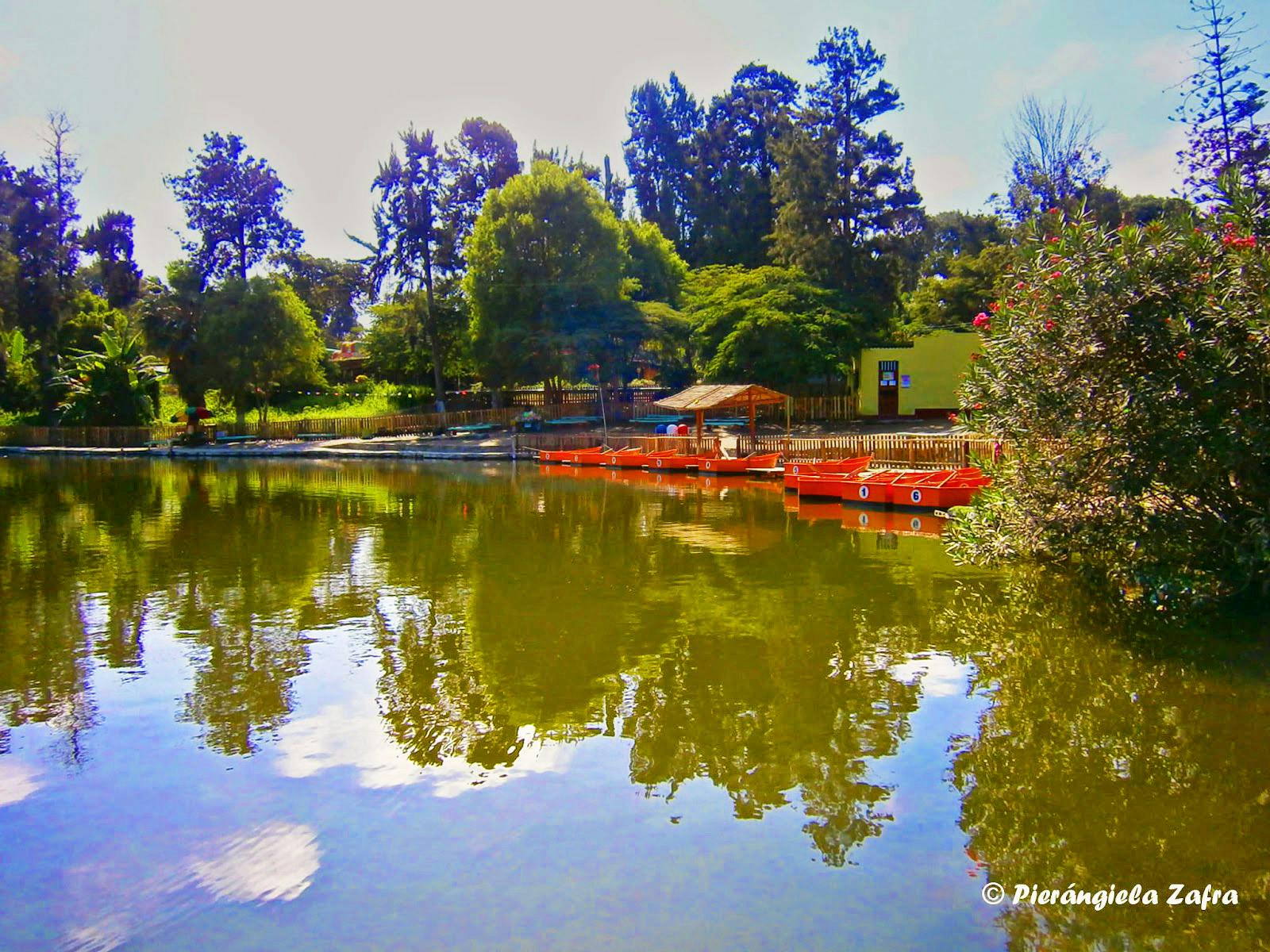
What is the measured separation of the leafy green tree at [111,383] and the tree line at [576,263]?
0.43 feet

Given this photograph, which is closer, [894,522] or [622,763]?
[622,763]

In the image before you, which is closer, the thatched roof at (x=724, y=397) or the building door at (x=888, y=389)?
the thatched roof at (x=724, y=397)

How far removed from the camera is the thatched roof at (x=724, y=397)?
29922 millimetres

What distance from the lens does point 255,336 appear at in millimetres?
45531

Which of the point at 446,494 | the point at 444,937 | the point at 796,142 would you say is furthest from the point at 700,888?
the point at 796,142

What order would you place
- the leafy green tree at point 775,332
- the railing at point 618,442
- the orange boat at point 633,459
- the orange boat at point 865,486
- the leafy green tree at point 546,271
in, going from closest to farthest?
the orange boat at point 865,486 < the railing at point 618,442 < the orange boat at point 633,459 < the leafy green tree at point 775,332 < the leafy green tree at point 546,271

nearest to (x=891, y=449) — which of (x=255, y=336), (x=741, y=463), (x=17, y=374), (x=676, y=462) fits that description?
(x=741, y=463)

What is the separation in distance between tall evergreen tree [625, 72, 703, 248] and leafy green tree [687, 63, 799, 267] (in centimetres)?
159

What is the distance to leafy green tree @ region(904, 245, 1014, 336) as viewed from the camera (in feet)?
128

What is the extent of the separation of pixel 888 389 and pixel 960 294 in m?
5.59

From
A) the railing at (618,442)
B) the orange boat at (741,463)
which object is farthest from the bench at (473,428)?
the orange boat at (741,463)

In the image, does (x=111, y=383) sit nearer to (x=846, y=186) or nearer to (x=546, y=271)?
(x=546, y=271)

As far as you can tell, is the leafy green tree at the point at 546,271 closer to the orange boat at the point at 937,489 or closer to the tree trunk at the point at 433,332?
the tree trunk at the point at 433,332

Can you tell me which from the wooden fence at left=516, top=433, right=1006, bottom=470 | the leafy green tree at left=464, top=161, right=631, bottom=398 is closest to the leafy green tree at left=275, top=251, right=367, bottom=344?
the leafy green tree at left=464, top=161, right=631, bottom=398
